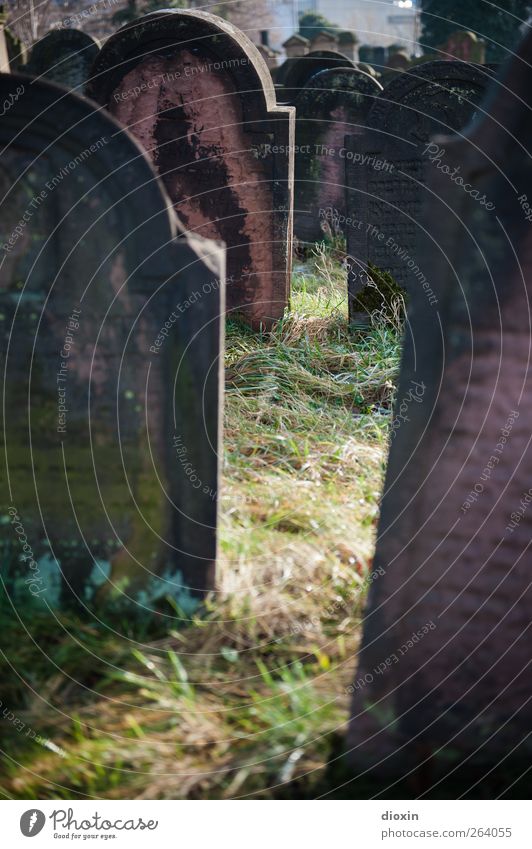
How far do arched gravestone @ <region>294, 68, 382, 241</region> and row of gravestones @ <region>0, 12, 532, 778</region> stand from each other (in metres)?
5.75

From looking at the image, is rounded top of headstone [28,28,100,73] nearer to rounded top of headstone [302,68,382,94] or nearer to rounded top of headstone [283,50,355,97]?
rounded top of headstone [283,50,355,97]

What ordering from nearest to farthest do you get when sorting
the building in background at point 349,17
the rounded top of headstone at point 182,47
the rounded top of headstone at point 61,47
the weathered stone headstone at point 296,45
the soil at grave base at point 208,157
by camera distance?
the rounded top of headstone at point 182,47 → the soil at grave base at point 208,157 → the rounded top of headstone at point 61,47 → the weathered stone headstone at point 296,45 → the building in background at point 349,17

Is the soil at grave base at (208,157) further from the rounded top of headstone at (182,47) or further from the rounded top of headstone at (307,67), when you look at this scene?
the rounded top of headstone at (307,67)

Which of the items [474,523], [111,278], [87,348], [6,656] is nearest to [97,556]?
[6,656]

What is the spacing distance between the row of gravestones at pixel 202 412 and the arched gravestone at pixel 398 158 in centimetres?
324

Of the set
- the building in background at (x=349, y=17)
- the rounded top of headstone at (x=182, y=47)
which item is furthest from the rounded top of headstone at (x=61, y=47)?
the building in background at (x=349, y=17)

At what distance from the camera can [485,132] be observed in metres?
1.62

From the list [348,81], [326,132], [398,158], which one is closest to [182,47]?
Result: [398,158]

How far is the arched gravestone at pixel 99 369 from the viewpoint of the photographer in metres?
2.14

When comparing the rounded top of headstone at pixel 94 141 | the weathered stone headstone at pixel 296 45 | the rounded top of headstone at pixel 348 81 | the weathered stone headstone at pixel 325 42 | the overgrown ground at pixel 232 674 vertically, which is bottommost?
the overgrown ground at pixel 232 674

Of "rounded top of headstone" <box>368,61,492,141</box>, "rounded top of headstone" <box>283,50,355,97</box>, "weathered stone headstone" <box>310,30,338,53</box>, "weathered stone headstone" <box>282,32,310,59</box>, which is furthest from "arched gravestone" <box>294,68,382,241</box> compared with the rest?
"weathered stone headstone" <box>310,30,338,53</box>

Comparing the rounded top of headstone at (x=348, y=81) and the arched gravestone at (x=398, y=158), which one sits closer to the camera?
the arched gravestone at (x=398, y=158)

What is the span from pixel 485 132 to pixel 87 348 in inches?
49.2

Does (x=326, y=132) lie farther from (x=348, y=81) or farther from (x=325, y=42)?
(x=325, y=42)
